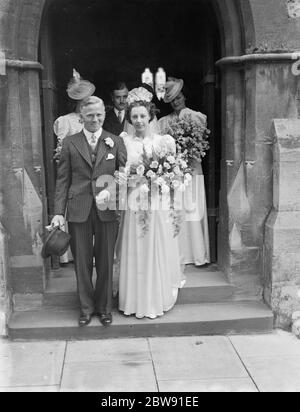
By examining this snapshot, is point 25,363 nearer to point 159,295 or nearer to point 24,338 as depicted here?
point 24,338

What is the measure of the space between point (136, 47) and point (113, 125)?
1300 mm

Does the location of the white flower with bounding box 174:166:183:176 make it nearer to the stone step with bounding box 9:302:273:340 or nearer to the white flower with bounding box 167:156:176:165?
the white flower with bounding box 167:156:176:165

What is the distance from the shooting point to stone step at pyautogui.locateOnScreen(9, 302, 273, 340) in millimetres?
4938

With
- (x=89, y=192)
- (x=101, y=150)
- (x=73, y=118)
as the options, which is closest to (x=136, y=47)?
(x=73, y=118)

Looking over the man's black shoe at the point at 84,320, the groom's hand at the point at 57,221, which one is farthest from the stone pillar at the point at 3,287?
the man's black shoe at the point at 84,320

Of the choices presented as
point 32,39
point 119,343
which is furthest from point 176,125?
point 119,343

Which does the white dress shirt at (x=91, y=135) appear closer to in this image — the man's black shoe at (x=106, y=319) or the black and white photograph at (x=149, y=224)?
the black and white photograph at (x=149, y=224)

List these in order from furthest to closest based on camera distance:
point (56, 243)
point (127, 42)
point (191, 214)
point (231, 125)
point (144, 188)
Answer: point (127, 42) → point (191, 214) → point (231, 125) → point (144, 188) → point (56, 243)

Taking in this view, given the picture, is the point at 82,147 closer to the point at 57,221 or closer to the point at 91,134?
the point at 91,134

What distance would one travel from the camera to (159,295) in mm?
5094

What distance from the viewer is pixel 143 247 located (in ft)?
16.6

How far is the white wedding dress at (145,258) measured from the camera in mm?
5039

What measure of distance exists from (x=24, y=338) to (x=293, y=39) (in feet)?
12.5

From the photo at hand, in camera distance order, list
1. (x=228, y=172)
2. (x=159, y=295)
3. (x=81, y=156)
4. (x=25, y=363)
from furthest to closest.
A: 1. (x=228, y=172)
2. (x=159, y=295)
3. (x=81, y=156)
4. (x=25, y=363)
